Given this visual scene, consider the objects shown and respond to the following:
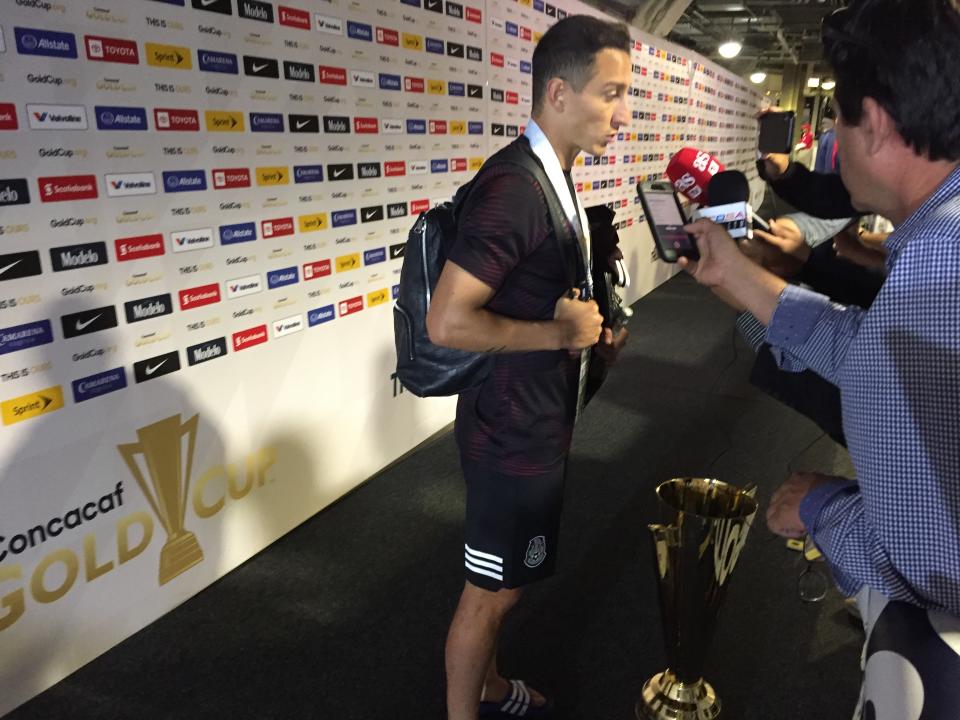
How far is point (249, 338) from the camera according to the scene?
212 cm

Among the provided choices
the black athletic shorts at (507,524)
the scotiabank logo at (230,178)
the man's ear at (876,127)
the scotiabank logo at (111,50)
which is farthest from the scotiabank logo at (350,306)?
the man's ear at (876,127)

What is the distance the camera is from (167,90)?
1.80 m

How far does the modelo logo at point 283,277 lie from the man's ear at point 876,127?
180cm

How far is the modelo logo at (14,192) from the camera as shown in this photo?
58.3 inches

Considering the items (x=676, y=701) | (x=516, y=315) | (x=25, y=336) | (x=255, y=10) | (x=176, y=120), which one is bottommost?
(x=676, y=701)

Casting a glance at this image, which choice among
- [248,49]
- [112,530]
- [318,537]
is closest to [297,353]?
[318,537]

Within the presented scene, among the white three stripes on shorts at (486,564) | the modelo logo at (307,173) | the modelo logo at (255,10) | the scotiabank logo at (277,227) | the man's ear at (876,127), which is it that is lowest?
the white three stripes on shorts at (486,564)

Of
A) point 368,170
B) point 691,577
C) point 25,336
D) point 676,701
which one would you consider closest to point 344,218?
point 368,170

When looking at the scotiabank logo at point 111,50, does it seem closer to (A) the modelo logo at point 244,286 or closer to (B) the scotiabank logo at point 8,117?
(B) the scotiabank logo at point 8,117

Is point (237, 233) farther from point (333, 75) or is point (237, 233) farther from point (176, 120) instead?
point (333, 75)

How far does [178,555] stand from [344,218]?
4.11ft

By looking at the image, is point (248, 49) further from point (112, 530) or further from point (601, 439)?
point (601, 439)

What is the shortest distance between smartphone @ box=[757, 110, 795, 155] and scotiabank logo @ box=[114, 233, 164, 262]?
5.66ft

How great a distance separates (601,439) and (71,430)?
2.16 meters
